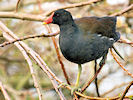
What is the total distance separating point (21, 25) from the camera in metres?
6.20

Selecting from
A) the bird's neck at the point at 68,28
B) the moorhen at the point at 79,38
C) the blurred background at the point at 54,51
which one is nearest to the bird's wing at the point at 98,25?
the moorhen at the point at 79,38

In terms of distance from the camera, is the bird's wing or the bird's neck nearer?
the bird's neck

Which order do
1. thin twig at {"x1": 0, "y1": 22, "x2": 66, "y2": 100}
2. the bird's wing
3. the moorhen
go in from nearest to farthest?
thin twig at {"x1": 0, "y1": 22, "x2": 66, "y2": 100}
the moorhen
the bird's wing

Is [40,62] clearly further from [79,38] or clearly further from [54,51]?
[54,51]

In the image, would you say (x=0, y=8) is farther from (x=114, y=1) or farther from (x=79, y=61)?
(x=79, y=61)

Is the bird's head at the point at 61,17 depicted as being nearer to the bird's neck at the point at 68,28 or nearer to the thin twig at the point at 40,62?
the bird's neck at the point at 68,28

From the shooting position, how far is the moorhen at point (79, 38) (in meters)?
3.08

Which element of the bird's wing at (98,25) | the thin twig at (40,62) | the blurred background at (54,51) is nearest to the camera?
the thin twig at (40,62)

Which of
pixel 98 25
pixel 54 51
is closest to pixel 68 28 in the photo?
pixel 98 25

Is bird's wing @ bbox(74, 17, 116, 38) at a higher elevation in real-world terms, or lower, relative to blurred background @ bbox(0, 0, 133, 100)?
higher

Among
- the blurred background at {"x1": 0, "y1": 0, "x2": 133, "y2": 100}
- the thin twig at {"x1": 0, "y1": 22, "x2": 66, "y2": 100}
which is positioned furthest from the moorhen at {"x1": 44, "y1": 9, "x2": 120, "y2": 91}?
the blurred background at {"x1": 0, "y1": 0, "x2": 133, "y2": 100}

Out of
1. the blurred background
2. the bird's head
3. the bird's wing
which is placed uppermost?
the bird's head

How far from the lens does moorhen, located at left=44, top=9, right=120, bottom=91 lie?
10.1ft

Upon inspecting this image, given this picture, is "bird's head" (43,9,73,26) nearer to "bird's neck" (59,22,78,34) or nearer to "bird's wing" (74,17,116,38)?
"bird's neck" (59,22,78,34)
